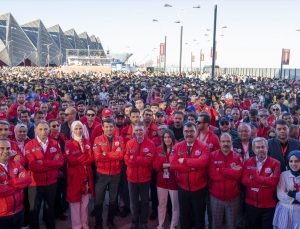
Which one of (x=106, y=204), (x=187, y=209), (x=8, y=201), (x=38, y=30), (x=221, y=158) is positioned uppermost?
(x=38, y=30)

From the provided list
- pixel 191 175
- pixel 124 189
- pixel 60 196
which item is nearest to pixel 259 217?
pixel 191 175

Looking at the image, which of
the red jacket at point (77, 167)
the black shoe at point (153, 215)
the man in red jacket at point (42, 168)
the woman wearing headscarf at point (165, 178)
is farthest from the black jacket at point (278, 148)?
the man in red jacket at point (42, 168)

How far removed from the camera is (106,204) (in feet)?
24.0

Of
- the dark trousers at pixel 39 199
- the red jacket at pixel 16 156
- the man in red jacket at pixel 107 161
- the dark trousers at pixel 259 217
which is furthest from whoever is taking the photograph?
the man in red jacket at pixel 107 161

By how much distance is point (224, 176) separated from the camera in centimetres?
509

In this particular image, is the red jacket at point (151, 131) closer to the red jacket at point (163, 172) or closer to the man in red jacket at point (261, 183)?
the red jacket at point (163, 172)

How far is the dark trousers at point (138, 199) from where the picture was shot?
5879 millimetres

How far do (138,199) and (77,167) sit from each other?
3.69 ft

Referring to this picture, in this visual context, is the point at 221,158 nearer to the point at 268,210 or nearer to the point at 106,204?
the point at 268,210

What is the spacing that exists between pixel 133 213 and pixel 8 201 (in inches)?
83.0

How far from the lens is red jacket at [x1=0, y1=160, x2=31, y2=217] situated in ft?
15.1

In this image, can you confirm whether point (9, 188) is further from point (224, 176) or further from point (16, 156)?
point (224, 176)

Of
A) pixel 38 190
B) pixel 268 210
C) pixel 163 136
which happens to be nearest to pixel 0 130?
pixel 38 190

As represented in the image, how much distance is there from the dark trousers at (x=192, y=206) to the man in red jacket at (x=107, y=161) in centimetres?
112
